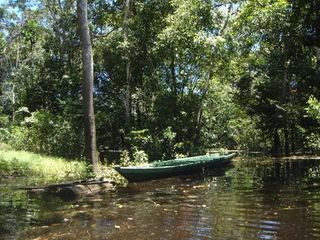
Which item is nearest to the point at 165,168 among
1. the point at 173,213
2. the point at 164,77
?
the point at 173,213

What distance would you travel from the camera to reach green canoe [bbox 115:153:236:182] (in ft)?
44.8

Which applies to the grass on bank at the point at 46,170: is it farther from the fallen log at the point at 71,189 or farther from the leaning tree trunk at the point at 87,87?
the fallen log at the point at 71,189

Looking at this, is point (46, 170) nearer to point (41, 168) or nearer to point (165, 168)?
point (41, 168)

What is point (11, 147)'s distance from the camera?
776 inches

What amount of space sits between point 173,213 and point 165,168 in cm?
592

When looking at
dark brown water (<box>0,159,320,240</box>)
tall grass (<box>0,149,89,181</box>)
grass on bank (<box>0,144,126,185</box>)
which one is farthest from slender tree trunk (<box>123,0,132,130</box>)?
dark brown water (<box>0,159,320,240</box>)

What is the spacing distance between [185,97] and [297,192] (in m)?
10.8

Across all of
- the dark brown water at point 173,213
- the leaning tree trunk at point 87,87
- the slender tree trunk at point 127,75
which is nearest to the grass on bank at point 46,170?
the leaning tree trunk at point 87,87

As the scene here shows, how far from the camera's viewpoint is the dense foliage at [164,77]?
1956cm

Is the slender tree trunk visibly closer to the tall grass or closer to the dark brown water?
the tall grass

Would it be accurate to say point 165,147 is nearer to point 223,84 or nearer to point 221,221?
point 223,84

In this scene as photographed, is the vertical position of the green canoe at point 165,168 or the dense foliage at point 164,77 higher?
the dense foliage at point 164,77

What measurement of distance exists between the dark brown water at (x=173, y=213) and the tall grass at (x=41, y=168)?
1.24 m

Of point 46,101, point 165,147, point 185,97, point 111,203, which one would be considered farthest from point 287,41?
point 111,203
